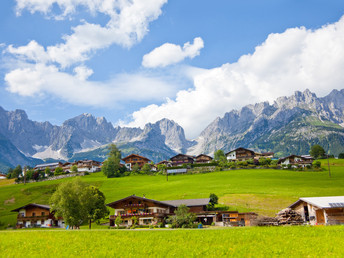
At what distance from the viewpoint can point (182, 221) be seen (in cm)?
5659

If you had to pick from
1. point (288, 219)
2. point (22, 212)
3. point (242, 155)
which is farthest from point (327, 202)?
point (242, 155)

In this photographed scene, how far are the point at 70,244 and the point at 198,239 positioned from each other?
10566 mm

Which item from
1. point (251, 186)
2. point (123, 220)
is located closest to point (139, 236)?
point (123, 220)

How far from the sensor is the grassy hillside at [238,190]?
73.5 meters

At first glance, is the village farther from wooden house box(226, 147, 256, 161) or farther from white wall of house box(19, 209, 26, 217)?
wooden house box(226, 147, 256, 161)

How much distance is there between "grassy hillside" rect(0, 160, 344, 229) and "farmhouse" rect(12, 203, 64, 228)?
127 inches

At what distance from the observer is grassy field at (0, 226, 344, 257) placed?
62.1 ft

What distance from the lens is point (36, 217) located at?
83.2m

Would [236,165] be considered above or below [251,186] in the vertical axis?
above

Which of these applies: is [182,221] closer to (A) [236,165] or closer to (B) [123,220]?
(B) [123,220]

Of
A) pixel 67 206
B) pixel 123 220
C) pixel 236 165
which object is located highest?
pixel 236 165

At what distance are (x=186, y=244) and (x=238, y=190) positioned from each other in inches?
2731

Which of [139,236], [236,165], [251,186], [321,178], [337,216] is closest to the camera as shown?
[139,236]

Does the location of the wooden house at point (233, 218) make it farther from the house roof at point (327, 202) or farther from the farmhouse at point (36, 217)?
the farmhouse at point (36, 217)
